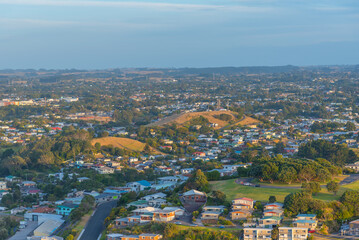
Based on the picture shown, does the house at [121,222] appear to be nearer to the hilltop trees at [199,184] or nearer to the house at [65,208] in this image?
the hilltop trees at [199,184]

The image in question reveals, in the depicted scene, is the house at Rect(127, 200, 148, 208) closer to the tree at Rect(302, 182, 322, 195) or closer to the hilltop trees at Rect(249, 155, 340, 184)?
the hilltop trees at Rect(249, 155, 340, 184)

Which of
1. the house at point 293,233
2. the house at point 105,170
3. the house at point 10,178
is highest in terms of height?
the house at point 293,233

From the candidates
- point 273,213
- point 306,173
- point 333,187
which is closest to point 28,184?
point 306,173

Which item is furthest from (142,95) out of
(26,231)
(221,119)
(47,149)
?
(26,231)

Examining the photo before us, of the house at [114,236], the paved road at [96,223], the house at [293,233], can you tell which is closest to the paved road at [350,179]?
the house at [293,233]

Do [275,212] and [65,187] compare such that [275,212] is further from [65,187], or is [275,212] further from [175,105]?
[175,105]

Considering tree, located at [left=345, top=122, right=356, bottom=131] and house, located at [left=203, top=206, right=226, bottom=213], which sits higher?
house, located at [left=203, top=206, right=226, bottom=213]

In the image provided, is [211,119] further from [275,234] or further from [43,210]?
[275,234]

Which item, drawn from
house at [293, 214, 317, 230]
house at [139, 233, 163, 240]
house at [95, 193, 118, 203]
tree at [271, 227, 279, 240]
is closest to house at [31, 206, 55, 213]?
house at [95, 193, 118, 203]
